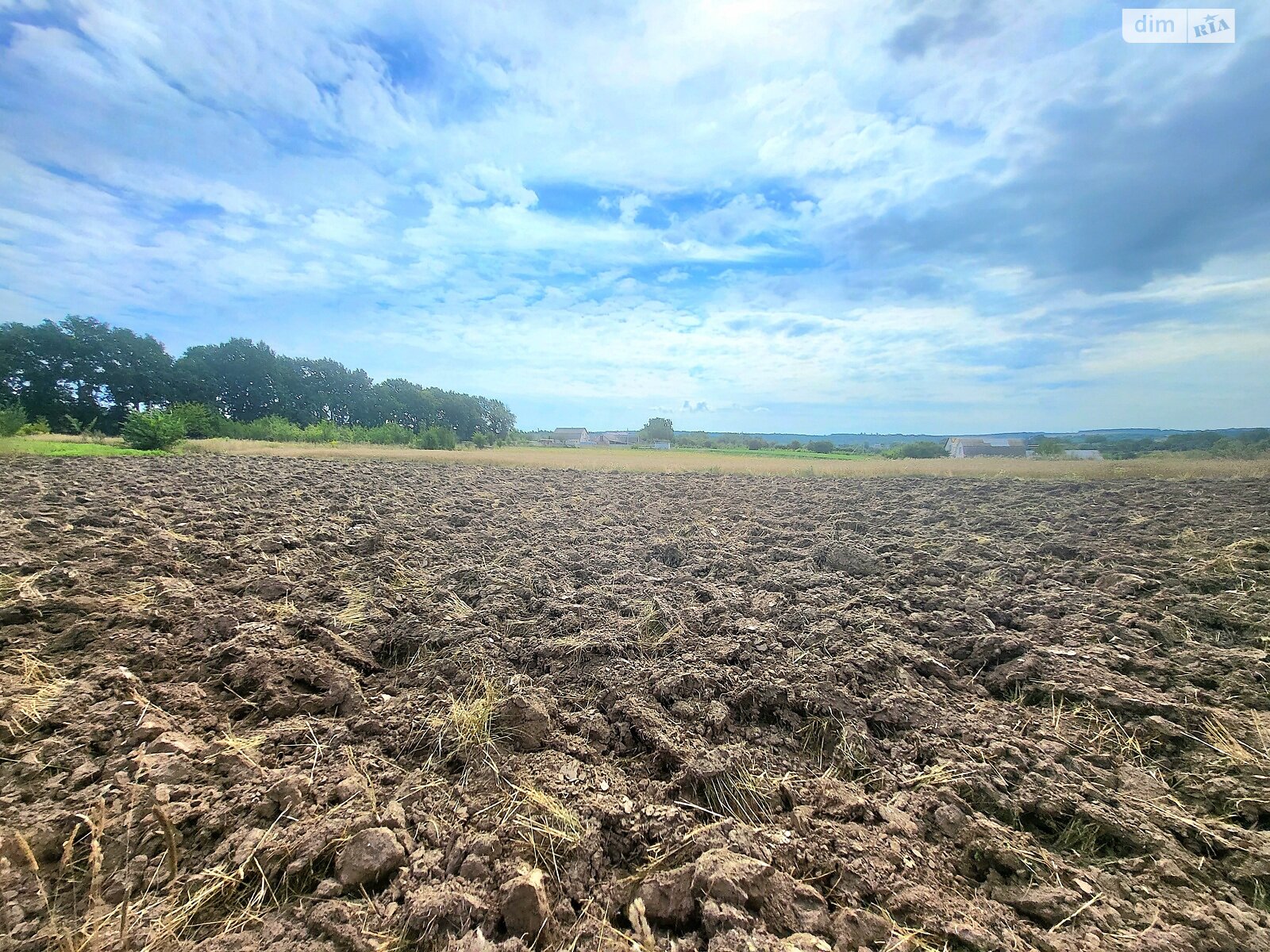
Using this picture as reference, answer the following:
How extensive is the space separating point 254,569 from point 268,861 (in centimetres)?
420

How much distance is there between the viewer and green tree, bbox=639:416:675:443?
9862 centimetres

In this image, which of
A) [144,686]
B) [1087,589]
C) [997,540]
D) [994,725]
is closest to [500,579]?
[144,686]

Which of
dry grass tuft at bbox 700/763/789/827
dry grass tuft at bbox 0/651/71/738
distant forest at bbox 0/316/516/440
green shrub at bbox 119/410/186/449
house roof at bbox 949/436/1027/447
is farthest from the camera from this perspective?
house roof at bbox 949/436/1027/447

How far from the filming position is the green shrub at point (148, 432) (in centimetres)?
2528

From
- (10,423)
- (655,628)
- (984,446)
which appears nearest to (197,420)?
(10,423)

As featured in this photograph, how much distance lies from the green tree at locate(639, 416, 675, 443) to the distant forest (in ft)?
86.2

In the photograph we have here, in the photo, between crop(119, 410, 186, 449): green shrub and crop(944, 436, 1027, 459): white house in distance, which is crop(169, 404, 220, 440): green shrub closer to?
crop(119, 410, 186, 449): green shrub

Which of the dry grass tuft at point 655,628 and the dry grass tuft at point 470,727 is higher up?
the dry grass tuft at point 655,628

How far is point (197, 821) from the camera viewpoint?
8.00ft

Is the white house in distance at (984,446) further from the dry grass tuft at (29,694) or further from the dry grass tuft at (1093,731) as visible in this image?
the dry grass tuft at (29,694)

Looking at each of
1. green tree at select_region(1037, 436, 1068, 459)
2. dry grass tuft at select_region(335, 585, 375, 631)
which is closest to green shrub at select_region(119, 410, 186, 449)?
dry grass tuft at select_region(335, 585, 375, 631)

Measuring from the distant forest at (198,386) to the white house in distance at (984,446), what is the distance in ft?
215

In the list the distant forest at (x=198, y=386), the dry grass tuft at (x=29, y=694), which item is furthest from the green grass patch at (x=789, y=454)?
the dry grass tuft at (x=29, y=694)

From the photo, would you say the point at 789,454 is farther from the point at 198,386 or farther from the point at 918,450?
the point at 198,386
